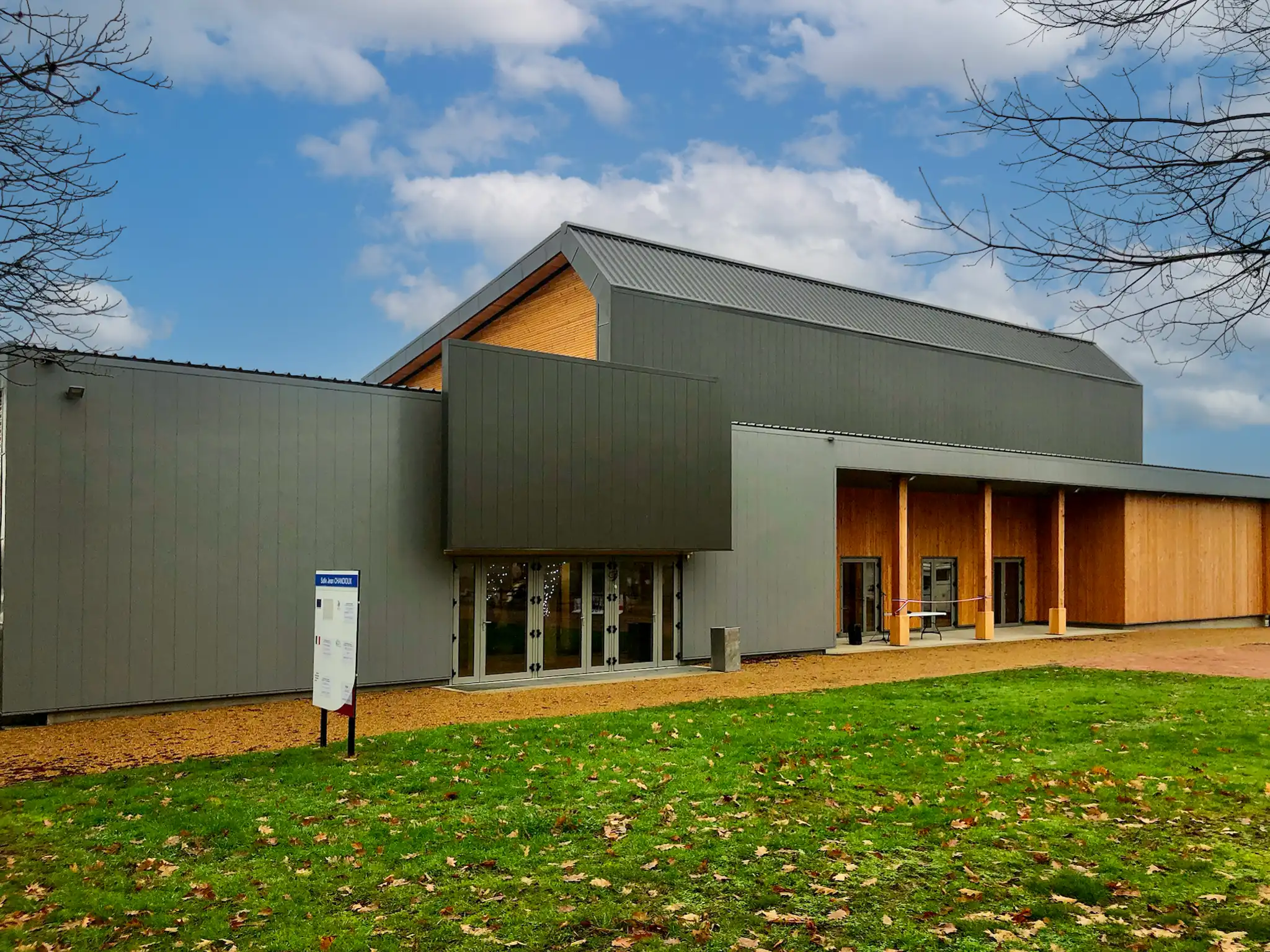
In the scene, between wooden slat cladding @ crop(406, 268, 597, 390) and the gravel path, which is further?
wooden slat cladding @ crop(406, 268, 597, 390)

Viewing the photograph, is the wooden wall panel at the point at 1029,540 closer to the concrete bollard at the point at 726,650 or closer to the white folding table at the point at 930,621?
the white folding table at the point at 930,621

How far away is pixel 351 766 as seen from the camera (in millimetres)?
9914

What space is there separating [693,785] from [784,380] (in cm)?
1784

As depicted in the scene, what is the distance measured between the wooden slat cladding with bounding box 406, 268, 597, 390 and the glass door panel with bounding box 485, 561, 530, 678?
6903 millimetres

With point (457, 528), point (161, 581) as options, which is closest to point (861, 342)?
point (457, 528)

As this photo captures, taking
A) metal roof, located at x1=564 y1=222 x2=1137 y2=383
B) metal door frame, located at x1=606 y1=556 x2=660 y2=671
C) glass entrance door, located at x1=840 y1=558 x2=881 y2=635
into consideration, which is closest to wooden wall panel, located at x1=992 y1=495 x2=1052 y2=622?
metal roof, located at x1=564 y1=222 x2=1137 y2=383

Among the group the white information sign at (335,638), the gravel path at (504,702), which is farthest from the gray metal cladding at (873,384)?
the white information sign at (335,638)

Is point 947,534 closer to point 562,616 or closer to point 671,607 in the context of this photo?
point 671,607

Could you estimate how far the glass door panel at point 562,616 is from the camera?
17.6 metres

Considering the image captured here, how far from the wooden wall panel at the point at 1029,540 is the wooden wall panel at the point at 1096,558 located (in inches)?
39.8

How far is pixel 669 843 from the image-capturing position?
295 inches

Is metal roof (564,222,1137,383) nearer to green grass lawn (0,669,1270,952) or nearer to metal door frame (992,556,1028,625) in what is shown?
metal door frame (992,556,1028,625)

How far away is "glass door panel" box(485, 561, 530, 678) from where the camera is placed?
16.9 m

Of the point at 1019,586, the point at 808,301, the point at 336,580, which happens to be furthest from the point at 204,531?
the point at 1019,586
